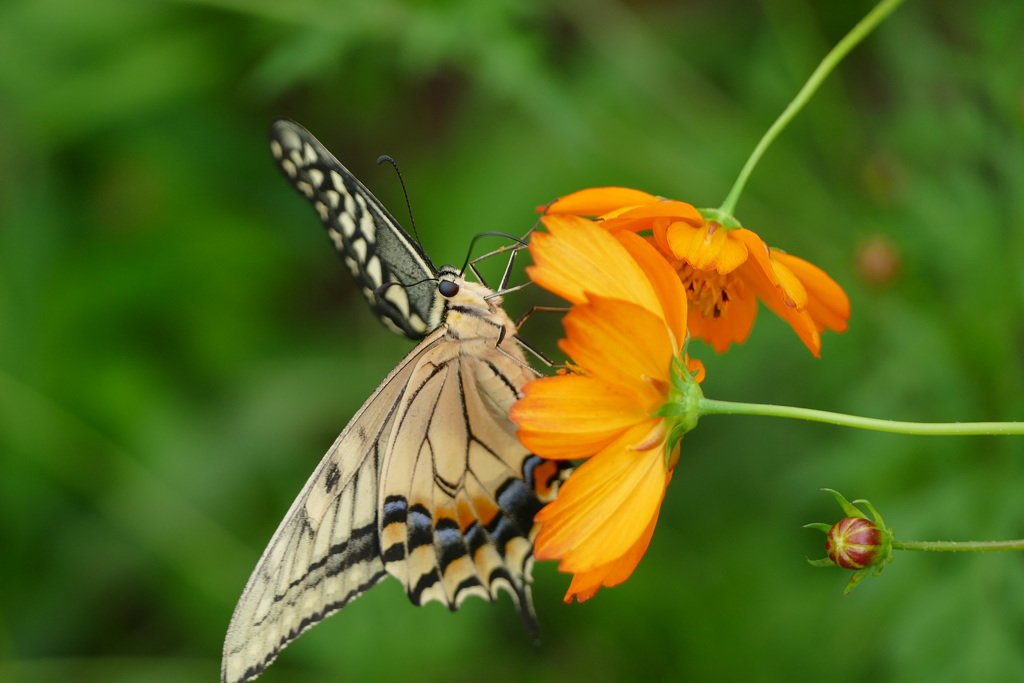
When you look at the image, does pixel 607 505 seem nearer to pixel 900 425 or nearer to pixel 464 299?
pixel 900 425

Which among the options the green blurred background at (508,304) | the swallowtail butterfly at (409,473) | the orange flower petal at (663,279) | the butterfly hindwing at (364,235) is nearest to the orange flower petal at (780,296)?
the orange flower petal at (663,279)

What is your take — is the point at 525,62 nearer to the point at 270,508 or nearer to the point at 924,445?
the point at 924,445

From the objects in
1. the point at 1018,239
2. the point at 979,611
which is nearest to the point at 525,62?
the point at 1018,239

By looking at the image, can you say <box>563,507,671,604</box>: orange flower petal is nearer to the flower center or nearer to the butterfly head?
the flower center

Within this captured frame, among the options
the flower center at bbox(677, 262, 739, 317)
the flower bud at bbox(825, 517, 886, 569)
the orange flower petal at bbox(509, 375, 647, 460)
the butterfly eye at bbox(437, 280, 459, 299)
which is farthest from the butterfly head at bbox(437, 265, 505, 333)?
the flower bud at bbox(825, 517, 886, 569)

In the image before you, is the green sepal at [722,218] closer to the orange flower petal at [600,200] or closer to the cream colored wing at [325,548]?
the orange flower petal at [600,200]

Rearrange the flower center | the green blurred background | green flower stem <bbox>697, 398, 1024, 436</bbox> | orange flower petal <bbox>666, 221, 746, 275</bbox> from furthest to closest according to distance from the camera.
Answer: the green blurred background < the flower center < orange flower petal <bbox>666, 221, 746, 275</bbox> < green flower stem <bbox>697, 398, 1024, 436</bbox>

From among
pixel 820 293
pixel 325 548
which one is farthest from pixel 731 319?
pixel 325 548
